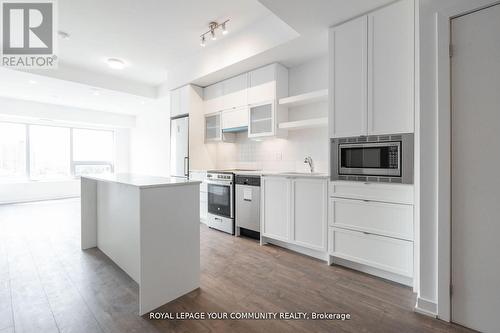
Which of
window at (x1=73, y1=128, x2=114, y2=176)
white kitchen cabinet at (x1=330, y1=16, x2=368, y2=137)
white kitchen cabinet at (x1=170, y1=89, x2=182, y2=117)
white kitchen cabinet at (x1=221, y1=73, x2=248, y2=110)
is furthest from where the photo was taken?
window at (x1=73, y1=128, x2=114, y2=176)

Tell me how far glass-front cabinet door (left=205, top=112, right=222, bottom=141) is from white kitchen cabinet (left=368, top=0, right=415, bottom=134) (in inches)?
104

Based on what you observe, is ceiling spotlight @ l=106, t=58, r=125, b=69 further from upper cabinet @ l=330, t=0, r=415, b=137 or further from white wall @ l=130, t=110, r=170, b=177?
upper cabinet @ l=330, t=0, r=415, b=137

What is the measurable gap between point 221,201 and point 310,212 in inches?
64.0

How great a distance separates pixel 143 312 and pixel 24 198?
7.49m

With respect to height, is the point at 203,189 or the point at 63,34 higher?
the point at 63,34

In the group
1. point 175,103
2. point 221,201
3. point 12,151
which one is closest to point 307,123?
point 221,201

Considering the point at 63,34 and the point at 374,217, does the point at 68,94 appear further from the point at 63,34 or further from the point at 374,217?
the point at 374,217

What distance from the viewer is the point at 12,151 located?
255 inches

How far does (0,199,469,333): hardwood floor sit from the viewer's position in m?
1.59

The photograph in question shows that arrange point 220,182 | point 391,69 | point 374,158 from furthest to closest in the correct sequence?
point 220,182 → point 374,158 → point 391,69

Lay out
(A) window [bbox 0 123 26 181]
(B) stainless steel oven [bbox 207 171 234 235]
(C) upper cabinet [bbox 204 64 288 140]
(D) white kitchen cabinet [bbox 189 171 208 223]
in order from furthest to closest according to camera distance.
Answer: (A) window [bbox 0 123 26 181]
(D) white kitchen cabinet [bbox 189 171 208 223]
(B) stainless steel oven [bbox 207 171 234 235]
(C) upper cabinet [bbox 204 64 288 140]

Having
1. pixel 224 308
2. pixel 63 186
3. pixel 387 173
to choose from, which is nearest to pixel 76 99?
pixel 63 186
